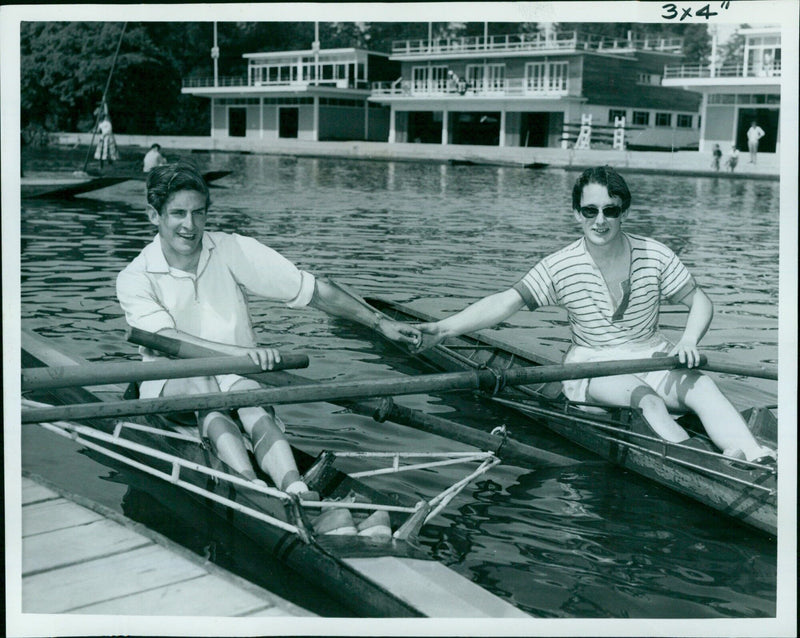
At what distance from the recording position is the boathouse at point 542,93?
8312mm

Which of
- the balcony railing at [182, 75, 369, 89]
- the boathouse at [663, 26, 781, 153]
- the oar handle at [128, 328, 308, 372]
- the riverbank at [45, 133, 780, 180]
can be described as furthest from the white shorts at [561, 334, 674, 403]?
the riverbank at [45, 133, 780, 180]

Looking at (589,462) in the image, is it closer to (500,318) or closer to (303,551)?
(500,318)

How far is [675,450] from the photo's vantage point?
11.6 ft

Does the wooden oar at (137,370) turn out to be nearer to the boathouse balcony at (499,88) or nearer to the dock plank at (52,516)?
the dock plank at (52,516)

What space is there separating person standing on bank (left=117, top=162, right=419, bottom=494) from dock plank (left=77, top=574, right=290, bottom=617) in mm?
498

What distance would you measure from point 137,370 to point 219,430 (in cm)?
42

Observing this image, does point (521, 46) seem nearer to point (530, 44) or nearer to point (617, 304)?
point (530, 44)

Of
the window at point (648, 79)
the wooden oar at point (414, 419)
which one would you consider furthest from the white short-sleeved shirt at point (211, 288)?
the window at point (648, 79)

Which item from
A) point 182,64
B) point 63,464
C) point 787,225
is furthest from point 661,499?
point 182,64

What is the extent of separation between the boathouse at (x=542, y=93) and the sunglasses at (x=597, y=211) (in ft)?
7.97

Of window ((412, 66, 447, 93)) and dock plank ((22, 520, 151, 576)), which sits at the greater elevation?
window ((412, 66, 447, 93))

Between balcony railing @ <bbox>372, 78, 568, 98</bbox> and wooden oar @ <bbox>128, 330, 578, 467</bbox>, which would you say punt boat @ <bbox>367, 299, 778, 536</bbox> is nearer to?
wooden oar @ <bbox>128, 330, 578, 467</bbox>

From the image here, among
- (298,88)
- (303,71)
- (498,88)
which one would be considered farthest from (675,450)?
(498,88)

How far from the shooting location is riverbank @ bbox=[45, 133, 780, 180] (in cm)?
1042
